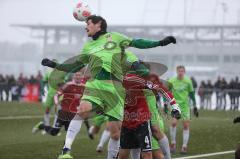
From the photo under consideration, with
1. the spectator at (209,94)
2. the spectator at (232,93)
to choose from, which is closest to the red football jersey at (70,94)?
the spectator at (232,93)

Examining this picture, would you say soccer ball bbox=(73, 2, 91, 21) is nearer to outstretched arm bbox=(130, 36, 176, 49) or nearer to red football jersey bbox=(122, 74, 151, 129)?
→ outstretched arm bbox=(130, 36, 176, 49)

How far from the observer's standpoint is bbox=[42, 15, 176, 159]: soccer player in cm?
998

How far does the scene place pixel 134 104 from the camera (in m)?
10.6

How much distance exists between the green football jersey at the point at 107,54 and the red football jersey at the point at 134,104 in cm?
32

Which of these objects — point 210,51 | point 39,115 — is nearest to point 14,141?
point 39,115

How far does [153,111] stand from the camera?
11.3 metres

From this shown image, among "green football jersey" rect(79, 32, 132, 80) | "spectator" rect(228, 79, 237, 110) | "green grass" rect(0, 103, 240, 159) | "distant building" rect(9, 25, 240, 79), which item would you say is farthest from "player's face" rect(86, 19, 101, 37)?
"distant building" rect(9, 25, 240, 79)

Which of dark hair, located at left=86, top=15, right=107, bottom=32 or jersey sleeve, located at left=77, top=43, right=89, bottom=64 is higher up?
dark hair, located at left=86, top=15, right=107, bottom=32

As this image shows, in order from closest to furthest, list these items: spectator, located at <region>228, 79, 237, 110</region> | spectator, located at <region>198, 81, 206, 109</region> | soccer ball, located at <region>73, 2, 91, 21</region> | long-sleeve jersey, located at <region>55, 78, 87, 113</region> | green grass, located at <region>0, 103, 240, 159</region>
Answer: soccer ball, located at <region>73, 2, 91, 21</region> < long-sleeve jersey, located at <region>55, 78, 87, 113</region> < green grass, located at <region>0, 103, 240, 159</region> < spectator, located at <region>228, 79, 237, 110</region> < spectator, located at <region>198, 81, 206, 109</region>

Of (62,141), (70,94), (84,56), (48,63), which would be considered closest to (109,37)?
(84,56)

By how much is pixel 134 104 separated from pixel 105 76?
0.82m

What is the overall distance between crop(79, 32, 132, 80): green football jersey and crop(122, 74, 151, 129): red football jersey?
32 centimetres

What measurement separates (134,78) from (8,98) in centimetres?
2993

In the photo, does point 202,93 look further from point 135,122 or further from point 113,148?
point 113,148
